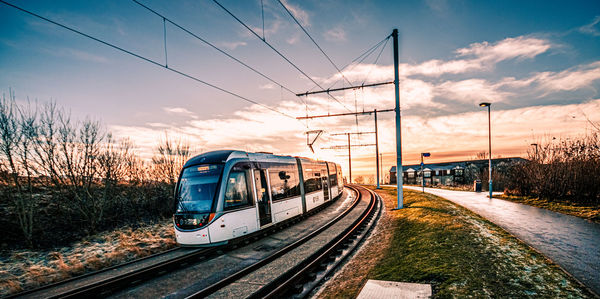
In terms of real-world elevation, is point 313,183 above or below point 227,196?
below

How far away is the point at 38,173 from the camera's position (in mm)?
10750

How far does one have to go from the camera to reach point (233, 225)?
9.30 m

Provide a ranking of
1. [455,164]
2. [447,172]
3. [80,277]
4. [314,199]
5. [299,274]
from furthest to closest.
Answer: [455,164] < [447,172] < [314,199] < [80,277] < [299,274]

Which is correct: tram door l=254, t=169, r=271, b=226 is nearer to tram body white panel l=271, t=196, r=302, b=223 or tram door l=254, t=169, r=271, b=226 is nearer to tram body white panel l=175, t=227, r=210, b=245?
tram body white panel l=271, t=196, r=302, b=223

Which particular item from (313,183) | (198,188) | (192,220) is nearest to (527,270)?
(192,220)

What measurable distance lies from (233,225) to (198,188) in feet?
5.89

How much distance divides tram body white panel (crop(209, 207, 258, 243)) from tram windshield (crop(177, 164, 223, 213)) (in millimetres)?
625

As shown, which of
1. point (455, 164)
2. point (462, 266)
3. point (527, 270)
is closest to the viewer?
point (527, 270)

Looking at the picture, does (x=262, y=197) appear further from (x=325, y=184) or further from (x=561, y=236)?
(x=561, y=236)

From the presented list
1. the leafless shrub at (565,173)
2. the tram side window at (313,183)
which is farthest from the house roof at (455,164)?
the tram side window at (313,183)

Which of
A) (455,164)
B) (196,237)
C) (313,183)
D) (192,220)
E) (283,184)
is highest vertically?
(283,184)

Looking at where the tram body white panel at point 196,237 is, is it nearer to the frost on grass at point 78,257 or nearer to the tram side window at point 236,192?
the tram side window at point 236,192

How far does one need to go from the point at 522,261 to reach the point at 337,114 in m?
12.1

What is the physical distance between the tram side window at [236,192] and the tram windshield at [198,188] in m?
0.49
